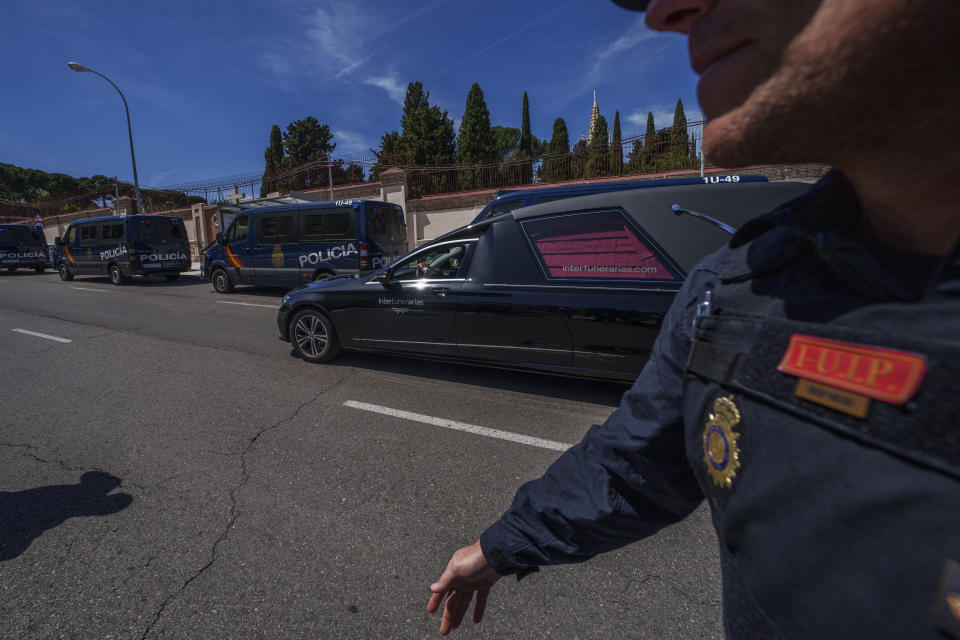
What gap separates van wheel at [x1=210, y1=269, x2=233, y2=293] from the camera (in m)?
11.3

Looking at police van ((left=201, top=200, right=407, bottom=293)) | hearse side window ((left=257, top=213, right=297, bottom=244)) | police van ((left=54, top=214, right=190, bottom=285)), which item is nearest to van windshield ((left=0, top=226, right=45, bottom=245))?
police van ((left=54, top=214, right=190, bottom=285))

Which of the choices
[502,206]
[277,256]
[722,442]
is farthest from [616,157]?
[722,442]

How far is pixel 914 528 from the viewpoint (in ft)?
1.30

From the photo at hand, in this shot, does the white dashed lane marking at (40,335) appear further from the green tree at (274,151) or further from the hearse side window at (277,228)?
the green tree at (274,151)

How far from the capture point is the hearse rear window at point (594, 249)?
3.46 meters

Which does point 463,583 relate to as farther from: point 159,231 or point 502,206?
point 159,231

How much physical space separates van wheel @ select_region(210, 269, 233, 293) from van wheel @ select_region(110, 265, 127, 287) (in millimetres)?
4318

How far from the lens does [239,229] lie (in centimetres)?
1091

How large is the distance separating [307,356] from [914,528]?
5262 millimetres

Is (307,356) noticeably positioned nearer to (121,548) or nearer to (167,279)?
(121,548)

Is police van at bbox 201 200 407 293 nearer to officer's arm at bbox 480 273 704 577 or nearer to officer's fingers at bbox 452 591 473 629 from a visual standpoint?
officer's fingers at bbox 452 591 473 629

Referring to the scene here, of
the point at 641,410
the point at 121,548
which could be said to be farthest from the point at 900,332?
the point at 121,548

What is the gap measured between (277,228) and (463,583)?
34.5 feet

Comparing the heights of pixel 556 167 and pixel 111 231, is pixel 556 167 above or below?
above
